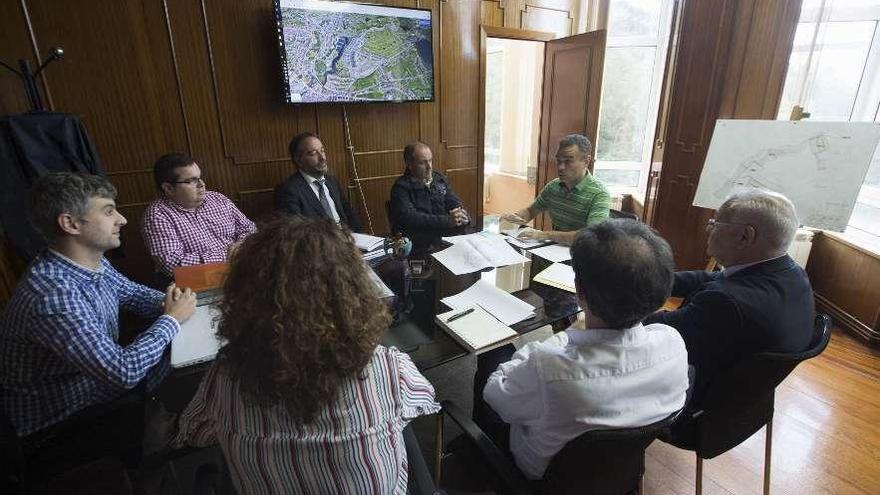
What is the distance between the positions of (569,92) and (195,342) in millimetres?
3738

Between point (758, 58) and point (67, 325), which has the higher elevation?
point (758, 58)

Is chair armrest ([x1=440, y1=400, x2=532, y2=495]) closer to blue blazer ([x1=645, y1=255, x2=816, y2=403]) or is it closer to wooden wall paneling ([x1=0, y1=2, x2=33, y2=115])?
blue blazer ([x1=645, y1=255, x2=816, y2=403])

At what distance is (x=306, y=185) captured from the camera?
2699 millimetres

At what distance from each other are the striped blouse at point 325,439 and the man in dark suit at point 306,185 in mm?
1835

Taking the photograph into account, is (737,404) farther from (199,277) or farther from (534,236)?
(199,277)

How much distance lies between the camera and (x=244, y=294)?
750 mm

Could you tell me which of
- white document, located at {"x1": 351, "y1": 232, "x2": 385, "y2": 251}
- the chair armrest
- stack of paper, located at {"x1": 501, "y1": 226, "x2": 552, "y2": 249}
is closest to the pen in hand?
the chair armrest

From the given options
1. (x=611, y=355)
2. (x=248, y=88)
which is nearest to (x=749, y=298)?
(x=611, y=355)

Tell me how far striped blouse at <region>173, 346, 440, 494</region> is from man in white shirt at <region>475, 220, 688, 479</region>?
33 centimetres

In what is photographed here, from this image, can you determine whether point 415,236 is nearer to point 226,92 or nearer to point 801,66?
point 226,92

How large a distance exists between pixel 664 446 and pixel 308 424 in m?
1.73

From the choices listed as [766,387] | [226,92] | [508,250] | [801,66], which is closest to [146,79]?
[226,92]

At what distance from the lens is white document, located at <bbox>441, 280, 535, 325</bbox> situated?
145 cm

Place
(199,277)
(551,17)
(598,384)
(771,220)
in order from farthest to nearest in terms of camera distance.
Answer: (551,17)
(199,277)
(771,220)
(598,384)
